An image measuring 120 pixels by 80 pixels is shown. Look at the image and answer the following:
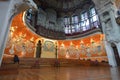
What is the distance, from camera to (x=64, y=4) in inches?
792

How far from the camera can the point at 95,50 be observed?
548 inches

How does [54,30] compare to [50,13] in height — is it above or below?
below

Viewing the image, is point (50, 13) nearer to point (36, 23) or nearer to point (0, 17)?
point (36, 23)

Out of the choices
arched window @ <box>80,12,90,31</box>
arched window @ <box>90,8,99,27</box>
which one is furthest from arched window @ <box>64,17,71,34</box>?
arched window @ <box>90,8,99,27</box>

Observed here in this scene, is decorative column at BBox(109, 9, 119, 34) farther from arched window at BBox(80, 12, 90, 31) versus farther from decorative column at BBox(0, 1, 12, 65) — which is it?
arched window at BBox(80, 12, 90, 31)

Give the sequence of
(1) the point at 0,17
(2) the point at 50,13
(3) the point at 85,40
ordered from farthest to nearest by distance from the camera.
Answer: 1. (2) the point at 50,13
2. (3) the point at 85,40
3. (1) the point at 0,17

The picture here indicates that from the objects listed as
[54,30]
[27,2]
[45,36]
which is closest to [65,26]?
[54,30]

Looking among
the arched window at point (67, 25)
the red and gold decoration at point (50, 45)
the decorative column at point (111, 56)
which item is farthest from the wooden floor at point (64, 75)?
the arched window at point (67, 25)

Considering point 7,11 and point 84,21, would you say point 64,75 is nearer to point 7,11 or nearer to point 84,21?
point 7,11

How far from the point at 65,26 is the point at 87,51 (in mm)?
7880

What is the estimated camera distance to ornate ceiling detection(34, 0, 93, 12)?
60.4ft

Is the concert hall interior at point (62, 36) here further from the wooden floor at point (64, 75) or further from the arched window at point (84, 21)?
the wooden floor at point (64, 75)

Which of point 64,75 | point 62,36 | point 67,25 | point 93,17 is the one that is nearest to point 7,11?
point 64,75

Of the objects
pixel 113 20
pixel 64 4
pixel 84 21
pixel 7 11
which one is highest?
pixel 64 4
